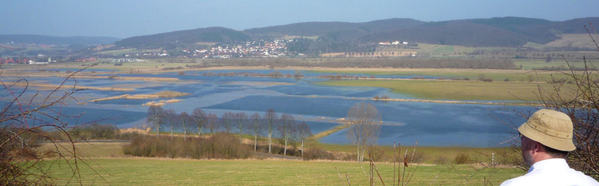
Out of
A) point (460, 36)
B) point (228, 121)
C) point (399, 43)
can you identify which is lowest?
point (228, 121)

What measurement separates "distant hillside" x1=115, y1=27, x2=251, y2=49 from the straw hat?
475 feet

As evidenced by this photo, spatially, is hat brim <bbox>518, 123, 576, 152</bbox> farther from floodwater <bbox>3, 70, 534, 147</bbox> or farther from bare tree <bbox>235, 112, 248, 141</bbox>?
bare tree <bbox>235, 112, 248, 141</bbox>

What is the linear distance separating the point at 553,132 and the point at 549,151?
0.25 feet

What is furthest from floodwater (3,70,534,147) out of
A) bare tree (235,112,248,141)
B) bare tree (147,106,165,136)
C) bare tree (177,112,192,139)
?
bare tree (177,112,192,139)

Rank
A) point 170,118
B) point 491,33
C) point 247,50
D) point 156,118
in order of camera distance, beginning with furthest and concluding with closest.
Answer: point 247,50 → point 491,33 → point 170,118 → point 156,118

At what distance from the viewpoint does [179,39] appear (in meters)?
160

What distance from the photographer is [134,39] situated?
161m

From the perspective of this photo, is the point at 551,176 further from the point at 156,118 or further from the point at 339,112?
the point at 339,112

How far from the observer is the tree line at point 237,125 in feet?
66.4

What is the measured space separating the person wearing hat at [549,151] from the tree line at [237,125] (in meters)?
17.9

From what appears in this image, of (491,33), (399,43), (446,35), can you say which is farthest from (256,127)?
(491,33)

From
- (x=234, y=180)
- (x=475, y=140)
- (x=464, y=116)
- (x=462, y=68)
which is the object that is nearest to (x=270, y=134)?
(x=475, y=140)

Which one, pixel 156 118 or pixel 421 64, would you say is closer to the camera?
pixel 156 118

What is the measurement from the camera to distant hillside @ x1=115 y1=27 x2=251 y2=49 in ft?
477
